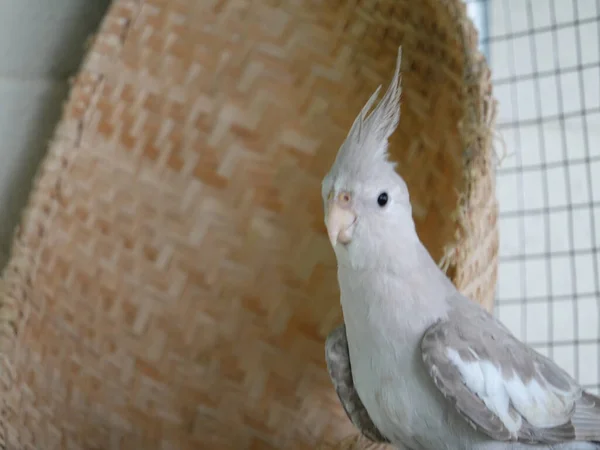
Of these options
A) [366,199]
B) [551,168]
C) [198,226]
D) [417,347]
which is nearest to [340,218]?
[366,199]

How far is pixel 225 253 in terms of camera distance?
0.95 metres

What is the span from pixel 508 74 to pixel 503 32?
8cm

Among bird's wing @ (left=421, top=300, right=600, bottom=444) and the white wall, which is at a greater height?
the white wall

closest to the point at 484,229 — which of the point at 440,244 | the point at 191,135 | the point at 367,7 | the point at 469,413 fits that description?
the point at 440,244

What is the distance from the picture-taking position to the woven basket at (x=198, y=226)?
0.86 metres

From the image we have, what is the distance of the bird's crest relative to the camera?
57 centimetres

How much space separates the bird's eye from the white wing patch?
154 mm

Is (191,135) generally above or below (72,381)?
above

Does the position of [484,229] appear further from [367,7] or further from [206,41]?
[206,41]


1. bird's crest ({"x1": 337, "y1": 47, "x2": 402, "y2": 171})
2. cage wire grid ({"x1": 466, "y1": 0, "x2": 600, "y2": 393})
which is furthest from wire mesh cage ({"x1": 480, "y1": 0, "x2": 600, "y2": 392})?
bird's crest ({"x1": 337, "y1": 47, "x2": 402, "y2": 171})

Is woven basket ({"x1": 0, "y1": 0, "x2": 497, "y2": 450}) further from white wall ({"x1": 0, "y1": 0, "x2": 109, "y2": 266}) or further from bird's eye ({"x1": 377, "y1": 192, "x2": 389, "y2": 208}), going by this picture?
bird's eye ({"x1": 377, "y1": 192, "x2": 389, "y2": 208})

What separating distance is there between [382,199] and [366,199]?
20 mm

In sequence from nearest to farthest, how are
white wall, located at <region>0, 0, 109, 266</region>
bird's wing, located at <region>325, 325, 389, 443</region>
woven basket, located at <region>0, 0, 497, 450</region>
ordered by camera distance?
1. bird's wing, located at <region>325, 325, 389, 443</region>
2. woven basket, located at <region>0, 0, 497, 450</region>
3. white wall, located at <region>0, 0, 109, 266</region>

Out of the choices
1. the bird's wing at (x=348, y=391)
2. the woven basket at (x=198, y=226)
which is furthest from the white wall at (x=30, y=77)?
the bird's wing at (x=348, y=391)
